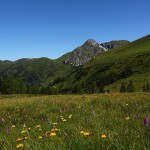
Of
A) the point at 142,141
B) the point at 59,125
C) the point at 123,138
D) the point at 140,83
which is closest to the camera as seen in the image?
the point at 142,141

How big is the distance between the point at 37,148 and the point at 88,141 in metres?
0.74

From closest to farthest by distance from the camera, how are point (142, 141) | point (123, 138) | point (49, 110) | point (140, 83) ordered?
point (142, 141) < point (123, 138) < point (49, 110) < point (140, 83)

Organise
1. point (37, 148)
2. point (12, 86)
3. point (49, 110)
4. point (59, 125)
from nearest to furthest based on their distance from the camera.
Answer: point (37, 148) → point (59, 125) → point (49, 110) → point (12, 86)

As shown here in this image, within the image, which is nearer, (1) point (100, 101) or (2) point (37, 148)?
(2) point (37, 148)

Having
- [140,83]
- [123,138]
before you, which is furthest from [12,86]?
[123,138]

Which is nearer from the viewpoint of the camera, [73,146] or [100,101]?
[73,146]

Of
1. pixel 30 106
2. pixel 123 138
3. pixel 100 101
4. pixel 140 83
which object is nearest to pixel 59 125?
pixel 123 138

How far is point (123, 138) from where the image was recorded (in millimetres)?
3885

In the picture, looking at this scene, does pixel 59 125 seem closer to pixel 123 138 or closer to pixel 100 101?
pixel 123 138

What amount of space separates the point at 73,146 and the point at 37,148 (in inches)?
20.4

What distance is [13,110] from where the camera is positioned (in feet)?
43.9

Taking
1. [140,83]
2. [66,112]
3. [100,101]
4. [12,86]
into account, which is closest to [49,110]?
[66,112]

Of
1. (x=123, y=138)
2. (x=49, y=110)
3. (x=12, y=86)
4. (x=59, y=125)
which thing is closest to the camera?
(x=123, y=138)

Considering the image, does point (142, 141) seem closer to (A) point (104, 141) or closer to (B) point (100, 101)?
(A) point (104, 141)
